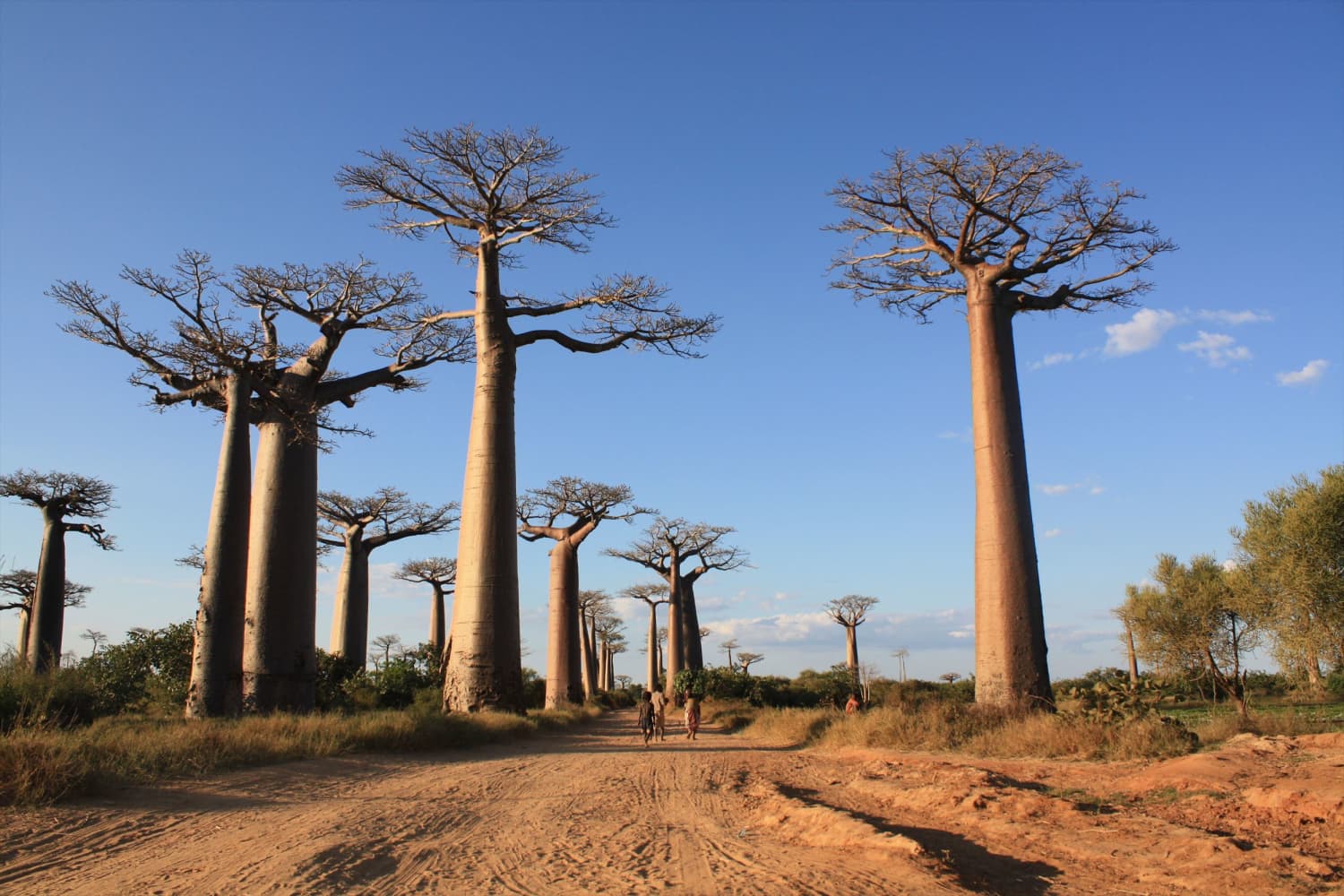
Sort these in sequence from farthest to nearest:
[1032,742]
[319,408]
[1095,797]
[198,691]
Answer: [319,408] < [198,691] < [1032,742] < [1095,797]

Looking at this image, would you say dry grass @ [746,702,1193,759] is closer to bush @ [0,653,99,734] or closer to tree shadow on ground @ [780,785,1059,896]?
tree shadow on ground @ [780,785,1059,896]

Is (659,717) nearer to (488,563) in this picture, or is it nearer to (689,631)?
(488,563)

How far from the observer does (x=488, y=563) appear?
Result: 13867 millimetres

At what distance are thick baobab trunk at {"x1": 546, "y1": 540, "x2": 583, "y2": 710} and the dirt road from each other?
59.6 feet

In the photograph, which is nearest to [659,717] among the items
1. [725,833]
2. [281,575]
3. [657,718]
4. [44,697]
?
[657,718]

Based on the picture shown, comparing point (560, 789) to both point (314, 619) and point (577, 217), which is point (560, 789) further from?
point (577, 217)

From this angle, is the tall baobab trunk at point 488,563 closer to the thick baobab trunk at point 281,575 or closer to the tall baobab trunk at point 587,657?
the thick baobab trunk at point 281,575

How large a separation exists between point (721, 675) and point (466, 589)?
51.4 feet

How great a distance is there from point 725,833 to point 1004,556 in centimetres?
773

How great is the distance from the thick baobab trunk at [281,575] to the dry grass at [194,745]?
2.87 m

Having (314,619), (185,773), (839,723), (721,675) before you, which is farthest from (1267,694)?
(185,773)

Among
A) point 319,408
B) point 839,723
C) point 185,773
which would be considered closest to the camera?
point 185,773

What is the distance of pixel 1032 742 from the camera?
9.29 meters

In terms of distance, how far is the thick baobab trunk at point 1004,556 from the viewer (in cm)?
1150
